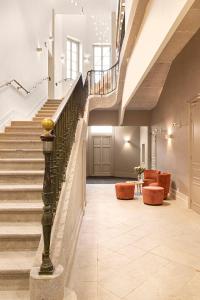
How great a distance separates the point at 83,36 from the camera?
13672 millimetres

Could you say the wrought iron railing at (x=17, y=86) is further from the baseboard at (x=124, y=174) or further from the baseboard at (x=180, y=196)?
the baseboard at (x=124, y=174)

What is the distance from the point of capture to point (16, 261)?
7.65ft

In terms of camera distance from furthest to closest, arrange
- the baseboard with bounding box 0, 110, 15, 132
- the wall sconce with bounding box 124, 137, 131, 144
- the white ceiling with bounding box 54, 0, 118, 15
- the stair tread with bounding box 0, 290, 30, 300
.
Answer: the wall sconce with bounding box 124, 137, 131, 144, the white ceiling with bounding box 54, 0, 118, 15, the baseboard with bounding box 0, 110, 15, 132, the stair tread with bounding box 0, 290, 30, 300

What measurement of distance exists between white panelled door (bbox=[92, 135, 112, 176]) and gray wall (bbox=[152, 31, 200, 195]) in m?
5.64

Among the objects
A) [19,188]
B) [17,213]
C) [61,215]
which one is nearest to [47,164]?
[61,215]

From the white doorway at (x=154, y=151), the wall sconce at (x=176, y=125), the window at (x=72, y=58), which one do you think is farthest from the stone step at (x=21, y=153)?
the window at (x=72, y=58)

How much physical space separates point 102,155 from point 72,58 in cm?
528

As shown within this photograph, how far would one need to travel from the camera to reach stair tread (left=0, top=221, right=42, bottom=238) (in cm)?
255

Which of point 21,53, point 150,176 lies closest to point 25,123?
point 21,53

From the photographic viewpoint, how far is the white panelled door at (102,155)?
46.8ft

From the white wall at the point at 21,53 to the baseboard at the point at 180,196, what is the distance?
14.8 feet

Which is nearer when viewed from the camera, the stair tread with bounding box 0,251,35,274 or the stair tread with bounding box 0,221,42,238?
the stair tread with bounding box 0,251,35,274

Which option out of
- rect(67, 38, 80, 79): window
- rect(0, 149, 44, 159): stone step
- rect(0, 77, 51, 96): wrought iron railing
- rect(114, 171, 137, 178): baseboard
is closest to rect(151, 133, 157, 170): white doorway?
rect(114, 171, 137, 178): baseboard

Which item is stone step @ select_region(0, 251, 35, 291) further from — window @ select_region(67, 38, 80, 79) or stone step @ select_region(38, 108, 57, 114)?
window @ select_region(67, 38, 80, 79)
